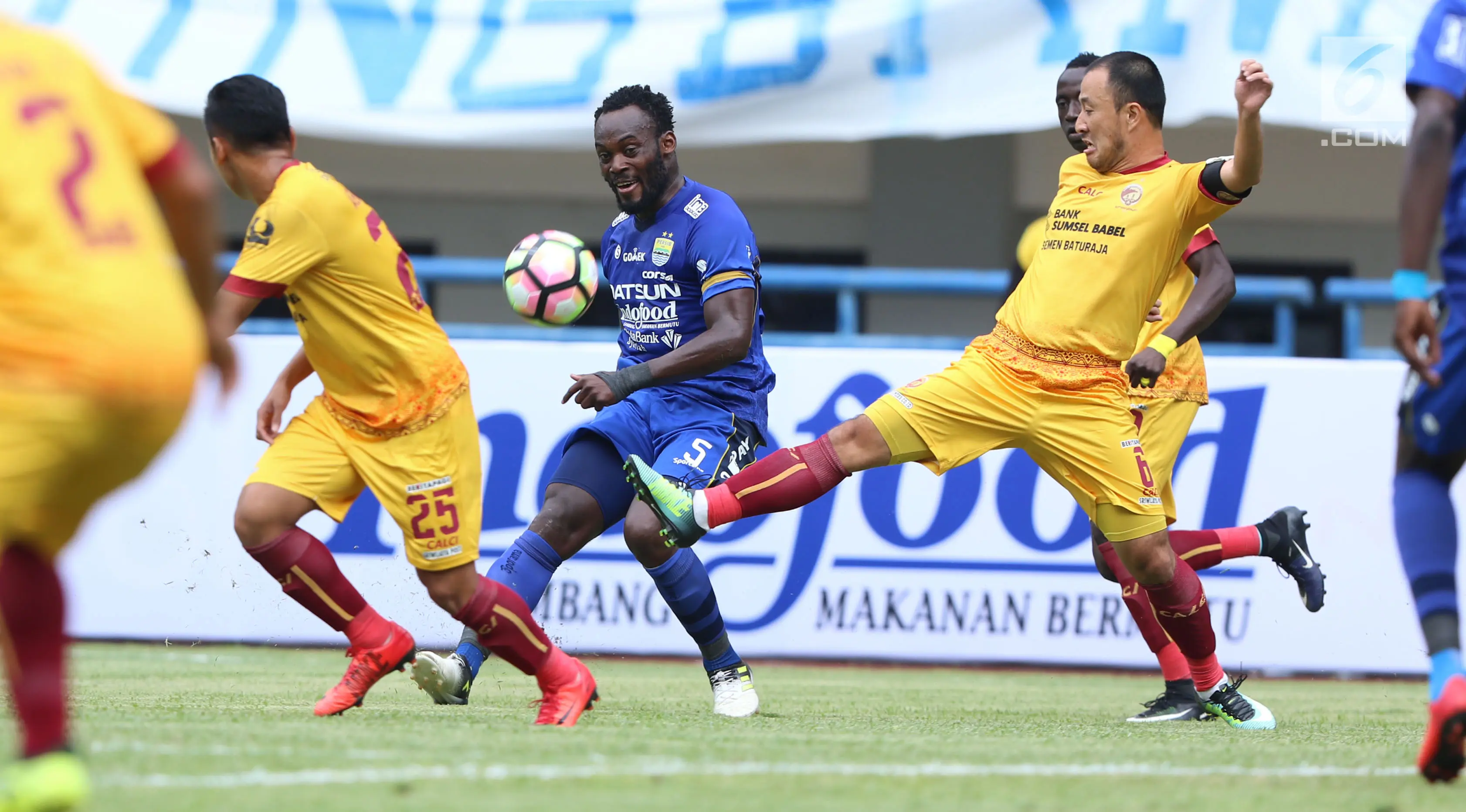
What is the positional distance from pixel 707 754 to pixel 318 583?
1640 millimetres

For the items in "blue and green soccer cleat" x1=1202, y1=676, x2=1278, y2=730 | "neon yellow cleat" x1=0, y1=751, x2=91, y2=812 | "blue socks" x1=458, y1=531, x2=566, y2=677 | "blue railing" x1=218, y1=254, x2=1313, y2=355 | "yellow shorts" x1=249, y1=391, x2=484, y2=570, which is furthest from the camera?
"blue railing" x1=218, y1=254, x2=1313, y2=355

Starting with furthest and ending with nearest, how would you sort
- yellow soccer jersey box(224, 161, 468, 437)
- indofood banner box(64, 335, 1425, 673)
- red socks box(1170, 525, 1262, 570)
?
indofood banner box(64, 335, 1425, 673) → red socks box(1170, 525, 1262, 570) → yellow soccer jersey box(224, 161, 468, 437)

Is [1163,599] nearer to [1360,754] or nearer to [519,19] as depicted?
[1360,754]

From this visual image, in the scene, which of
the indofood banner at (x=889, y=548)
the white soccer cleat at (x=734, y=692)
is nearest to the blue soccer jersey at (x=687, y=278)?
the white soccer cleat at (x=734, y=692)

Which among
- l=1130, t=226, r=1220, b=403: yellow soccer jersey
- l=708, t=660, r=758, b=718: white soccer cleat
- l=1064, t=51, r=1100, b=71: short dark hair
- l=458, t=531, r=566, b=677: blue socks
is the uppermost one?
l=1064, t=51, r=1100, b=71: short dark hair

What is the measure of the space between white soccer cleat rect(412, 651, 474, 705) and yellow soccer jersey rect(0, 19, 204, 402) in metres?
2.35

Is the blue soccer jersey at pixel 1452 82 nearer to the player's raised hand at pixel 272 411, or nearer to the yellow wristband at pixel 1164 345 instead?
the yellow wristband at pixel 1164 345

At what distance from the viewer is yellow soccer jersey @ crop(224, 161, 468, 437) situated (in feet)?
15.7

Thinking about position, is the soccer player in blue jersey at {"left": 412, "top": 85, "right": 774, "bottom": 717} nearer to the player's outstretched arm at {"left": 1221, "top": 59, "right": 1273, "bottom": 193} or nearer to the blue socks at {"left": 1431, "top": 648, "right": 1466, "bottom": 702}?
the player's outstretched arm at {"left": 1221, "top": 59, "right": 1273, "bottom": 193}

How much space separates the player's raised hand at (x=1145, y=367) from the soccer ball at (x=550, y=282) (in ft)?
6.30

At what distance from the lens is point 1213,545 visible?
20.9ft

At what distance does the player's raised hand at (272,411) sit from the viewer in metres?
5.50

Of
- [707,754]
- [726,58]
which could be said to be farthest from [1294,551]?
[726,58]

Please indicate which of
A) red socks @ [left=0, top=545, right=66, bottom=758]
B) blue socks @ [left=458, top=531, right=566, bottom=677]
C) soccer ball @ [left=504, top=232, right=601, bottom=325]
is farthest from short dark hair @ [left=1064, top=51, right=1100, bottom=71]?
red socks @ [left=0, top=545, right=66, bottom=758]
